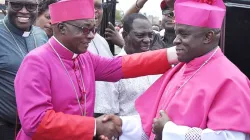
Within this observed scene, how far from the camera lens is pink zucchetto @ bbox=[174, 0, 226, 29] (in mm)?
2836

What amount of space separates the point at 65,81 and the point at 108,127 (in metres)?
0.46

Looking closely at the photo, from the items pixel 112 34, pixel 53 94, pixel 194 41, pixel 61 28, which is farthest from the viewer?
pixel 112 34

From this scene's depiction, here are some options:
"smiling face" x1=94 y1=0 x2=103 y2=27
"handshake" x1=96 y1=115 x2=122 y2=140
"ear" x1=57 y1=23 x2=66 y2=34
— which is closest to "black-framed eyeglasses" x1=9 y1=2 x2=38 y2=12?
"smiling face" x1=94 y1=0 x2=103 y2=27

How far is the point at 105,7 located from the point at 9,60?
1.65 metres

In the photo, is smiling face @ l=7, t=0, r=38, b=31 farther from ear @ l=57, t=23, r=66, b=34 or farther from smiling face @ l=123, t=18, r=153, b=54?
ear @ l=57, t=23, r=66, b=34

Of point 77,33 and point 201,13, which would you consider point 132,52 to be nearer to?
point 77,33

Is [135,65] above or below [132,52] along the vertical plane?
above

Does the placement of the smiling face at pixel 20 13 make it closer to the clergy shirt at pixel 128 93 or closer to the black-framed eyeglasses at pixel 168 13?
the clergy shirt at pixel 128 93

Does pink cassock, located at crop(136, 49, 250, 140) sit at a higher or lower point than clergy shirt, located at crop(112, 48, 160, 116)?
higher

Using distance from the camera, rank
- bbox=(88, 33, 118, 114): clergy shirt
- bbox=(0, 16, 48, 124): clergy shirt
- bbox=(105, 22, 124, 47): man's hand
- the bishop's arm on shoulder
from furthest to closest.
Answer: bbox=(105, 22, 124, 47): man's hand, bbox=(88, 33, 118, 114): clergy shirt, bbox=(0, 16, 48, 124): clergy shirt, the bishop's arm on shoulder

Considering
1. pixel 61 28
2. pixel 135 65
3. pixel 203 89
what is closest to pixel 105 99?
pixel 135 65

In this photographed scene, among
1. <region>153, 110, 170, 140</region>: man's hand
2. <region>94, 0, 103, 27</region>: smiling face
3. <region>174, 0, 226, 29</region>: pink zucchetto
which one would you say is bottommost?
<region>153, 110, 170, 140</region>: man's hand

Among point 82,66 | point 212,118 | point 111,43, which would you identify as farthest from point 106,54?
point 212,118

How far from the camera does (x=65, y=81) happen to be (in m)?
3.29
